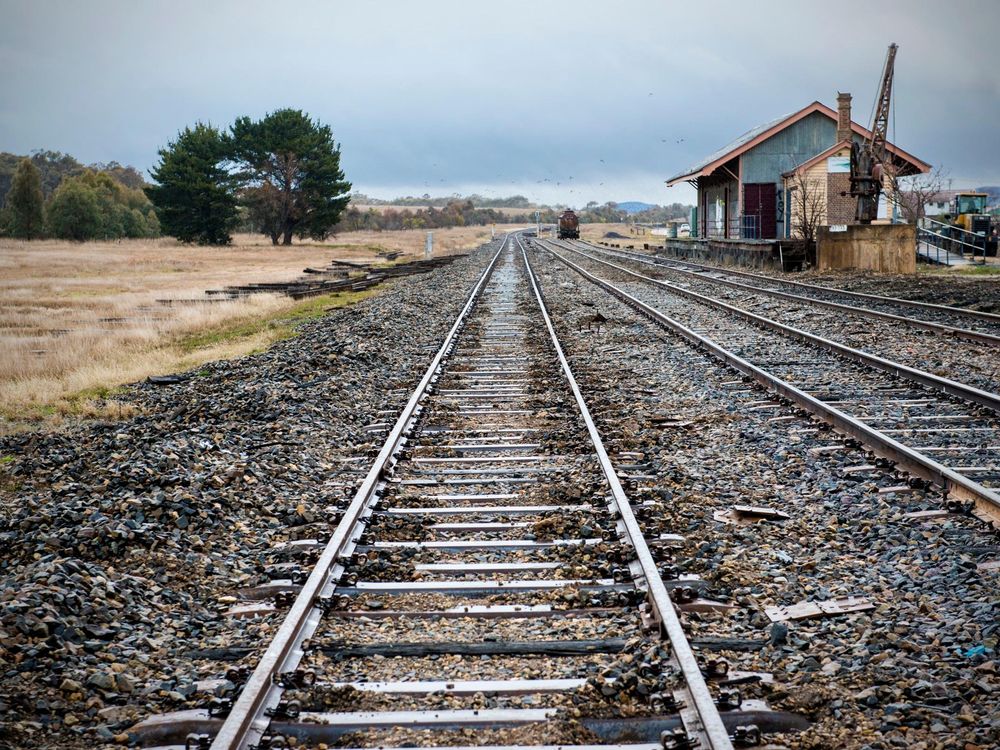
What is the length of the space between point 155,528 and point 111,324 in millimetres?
18901

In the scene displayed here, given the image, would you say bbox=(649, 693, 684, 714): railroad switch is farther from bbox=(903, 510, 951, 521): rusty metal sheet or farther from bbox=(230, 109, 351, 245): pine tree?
bbox=(230, 109, 351, 245): pine tree

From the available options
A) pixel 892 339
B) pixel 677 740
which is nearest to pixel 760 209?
pixel 892 339

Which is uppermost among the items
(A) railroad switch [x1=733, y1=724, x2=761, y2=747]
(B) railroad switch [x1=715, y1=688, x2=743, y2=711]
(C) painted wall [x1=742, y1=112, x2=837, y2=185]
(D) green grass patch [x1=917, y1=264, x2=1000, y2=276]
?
(C) painted wall [x1=742, y1=112, x2=837, y2=185]

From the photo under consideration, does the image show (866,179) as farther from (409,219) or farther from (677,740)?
(409,219)

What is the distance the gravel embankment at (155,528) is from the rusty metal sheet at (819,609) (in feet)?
8.59

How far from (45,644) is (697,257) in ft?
142

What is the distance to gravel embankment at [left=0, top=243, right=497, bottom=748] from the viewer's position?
4219 millimetres

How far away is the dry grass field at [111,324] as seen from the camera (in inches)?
550

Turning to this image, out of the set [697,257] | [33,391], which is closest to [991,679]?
[33,391]

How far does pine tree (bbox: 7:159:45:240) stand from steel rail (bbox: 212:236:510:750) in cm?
8750

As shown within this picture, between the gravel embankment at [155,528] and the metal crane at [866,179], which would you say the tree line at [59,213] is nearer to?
the metal crane at [866,179]

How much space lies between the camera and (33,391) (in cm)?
1352

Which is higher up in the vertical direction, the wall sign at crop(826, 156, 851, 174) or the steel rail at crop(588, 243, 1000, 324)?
the wall sign at crop(826, 156, 851, 174)

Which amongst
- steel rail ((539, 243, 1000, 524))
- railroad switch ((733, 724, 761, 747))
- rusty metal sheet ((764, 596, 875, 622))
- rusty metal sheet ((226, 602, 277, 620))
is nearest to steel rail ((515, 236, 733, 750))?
railroad switch ((733, 724, 761, 747))
